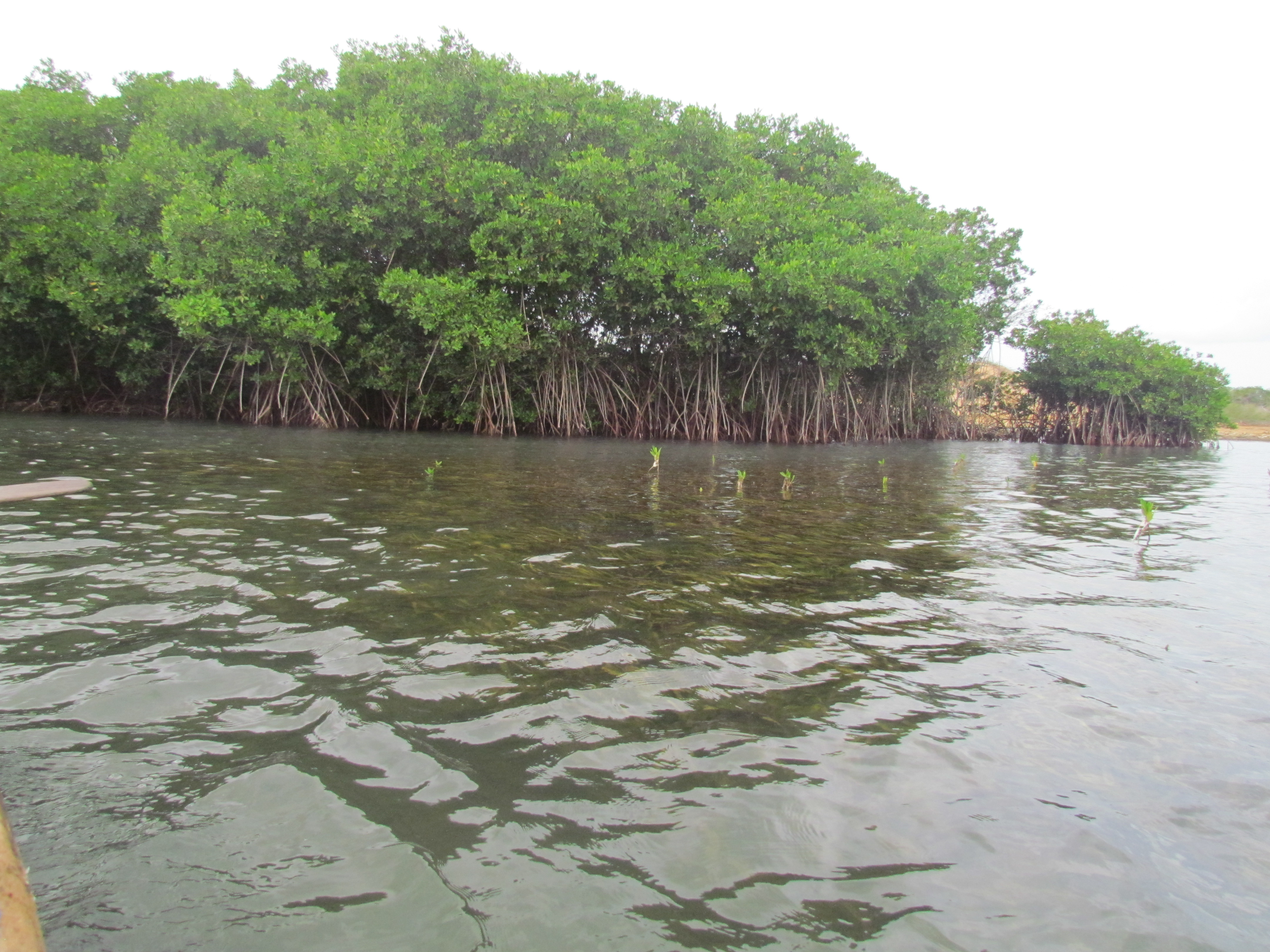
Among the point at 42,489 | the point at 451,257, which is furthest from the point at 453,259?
the point at 42,489

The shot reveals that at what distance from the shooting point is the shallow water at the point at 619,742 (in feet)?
5.82

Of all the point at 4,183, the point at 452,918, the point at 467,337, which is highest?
the point at 4,183

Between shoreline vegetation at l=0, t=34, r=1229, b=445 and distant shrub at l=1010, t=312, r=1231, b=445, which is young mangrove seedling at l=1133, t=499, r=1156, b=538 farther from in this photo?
distant shrub at l=1010, t=312, r=1231, b=445

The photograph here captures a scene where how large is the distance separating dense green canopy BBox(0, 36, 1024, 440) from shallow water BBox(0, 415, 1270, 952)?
659 inches

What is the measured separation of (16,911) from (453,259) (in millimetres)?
23754

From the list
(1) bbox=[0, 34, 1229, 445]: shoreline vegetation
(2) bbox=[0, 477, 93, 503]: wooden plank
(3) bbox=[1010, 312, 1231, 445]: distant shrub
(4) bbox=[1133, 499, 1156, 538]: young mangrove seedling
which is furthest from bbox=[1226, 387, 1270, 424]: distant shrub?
(2) bbox=[0, 477, 93, 503]: wooden plank

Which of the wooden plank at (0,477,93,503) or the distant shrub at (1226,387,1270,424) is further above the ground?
the distant shrub at (1226,387,1270,424)

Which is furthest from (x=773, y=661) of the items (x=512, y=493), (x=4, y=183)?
(x=4, y=183)

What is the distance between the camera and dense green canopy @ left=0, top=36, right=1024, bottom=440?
2050 centimetres

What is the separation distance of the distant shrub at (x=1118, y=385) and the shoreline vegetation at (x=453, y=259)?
11.5 meters

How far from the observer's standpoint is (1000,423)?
40.5m

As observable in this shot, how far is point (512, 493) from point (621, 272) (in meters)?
Answer: 14.6

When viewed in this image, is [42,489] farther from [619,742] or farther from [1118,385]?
[1118,385]

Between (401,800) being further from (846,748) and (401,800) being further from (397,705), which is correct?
(846,748)
